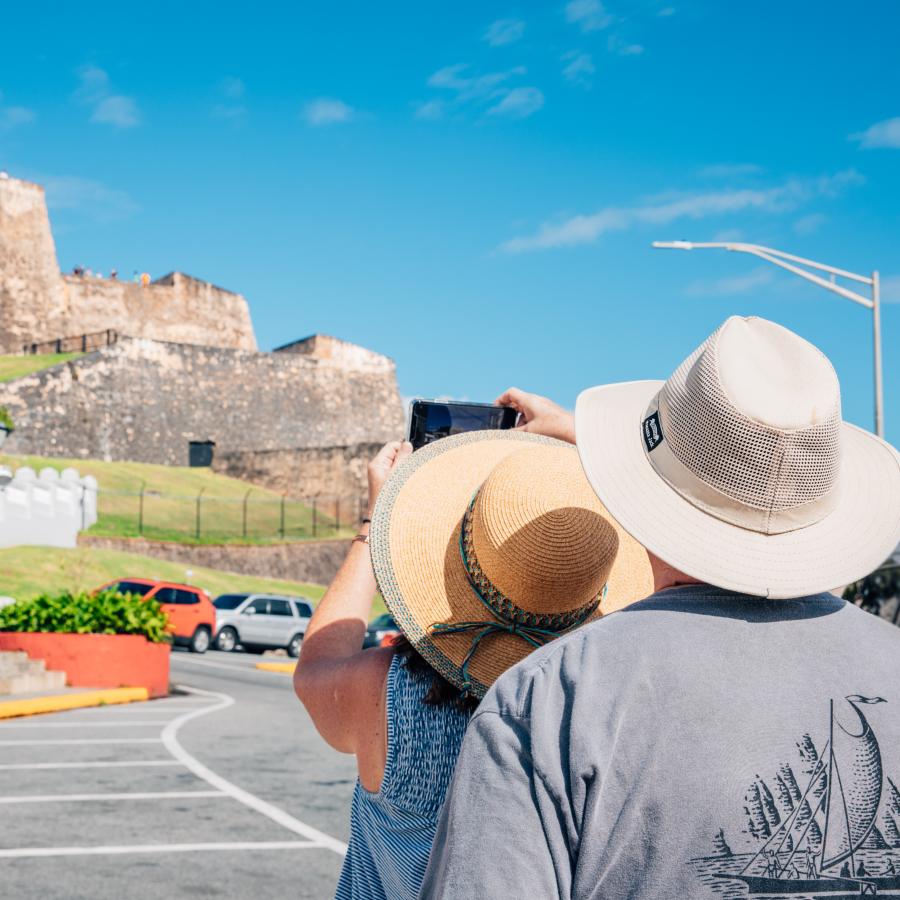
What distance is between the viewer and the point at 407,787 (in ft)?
6.84

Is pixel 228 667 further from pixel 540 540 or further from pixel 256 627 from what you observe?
pixel 540 540

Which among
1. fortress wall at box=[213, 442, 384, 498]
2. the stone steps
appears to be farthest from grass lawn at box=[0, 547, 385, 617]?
fortress wall at box=[213, 442, 384, 498]

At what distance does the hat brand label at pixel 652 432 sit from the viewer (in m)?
1.76

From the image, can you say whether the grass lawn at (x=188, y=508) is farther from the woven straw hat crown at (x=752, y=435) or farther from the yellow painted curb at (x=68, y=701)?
the woven straw hat crown at (x=752, y=435)

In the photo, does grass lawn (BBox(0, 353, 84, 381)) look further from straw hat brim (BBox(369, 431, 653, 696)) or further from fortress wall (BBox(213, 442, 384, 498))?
straw hat brim (BBox(369, 431, 653, 696))

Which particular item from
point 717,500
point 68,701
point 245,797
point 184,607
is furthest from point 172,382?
point 717,500

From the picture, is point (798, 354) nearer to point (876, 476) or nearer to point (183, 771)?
point (876, 476)

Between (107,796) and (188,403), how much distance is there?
52437 mm

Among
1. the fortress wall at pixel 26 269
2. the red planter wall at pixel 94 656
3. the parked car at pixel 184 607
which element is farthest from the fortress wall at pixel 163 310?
the red planter wall at pixel 94 656

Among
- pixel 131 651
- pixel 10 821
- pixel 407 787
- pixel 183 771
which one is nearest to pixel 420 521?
pixel 407 787

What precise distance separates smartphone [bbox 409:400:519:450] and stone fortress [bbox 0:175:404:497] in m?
50.5

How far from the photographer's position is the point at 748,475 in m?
1.68

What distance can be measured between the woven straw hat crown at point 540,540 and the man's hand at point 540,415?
610 mm

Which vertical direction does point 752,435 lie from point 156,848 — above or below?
above
